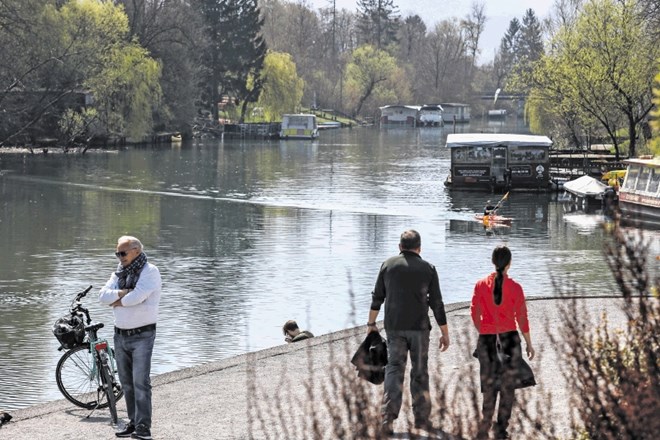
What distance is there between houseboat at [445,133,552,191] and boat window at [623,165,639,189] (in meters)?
11.6

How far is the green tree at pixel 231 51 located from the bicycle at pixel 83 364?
10295cm

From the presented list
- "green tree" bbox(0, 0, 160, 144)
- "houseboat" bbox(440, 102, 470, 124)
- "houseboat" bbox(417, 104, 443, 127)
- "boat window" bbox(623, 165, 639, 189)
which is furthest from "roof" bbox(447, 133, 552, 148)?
"houseboat" bbox(440, 102, 470, 124)

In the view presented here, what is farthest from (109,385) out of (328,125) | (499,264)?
(328,125)

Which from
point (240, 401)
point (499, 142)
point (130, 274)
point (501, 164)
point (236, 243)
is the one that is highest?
point (499, 142)

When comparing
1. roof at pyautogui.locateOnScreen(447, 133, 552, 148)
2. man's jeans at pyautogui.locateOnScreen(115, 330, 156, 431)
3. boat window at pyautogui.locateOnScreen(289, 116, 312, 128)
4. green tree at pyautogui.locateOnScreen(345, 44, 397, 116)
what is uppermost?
green tree at pyautogui.locateOnScreen(345, 44, 397, 116)

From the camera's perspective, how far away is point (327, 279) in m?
29.8

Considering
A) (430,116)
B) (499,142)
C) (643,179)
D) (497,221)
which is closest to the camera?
(497,221)

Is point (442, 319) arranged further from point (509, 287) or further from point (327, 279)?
point (327, 279)

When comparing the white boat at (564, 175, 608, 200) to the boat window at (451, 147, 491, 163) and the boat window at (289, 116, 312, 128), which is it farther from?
the boat window at (289, 116, 312, 128)

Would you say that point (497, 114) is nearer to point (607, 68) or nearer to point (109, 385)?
point (607, 68)

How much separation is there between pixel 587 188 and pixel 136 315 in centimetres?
3962

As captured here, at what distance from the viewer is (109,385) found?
12164 mm

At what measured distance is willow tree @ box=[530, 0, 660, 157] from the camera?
5819 centimetres

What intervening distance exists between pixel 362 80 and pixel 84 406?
511ft
